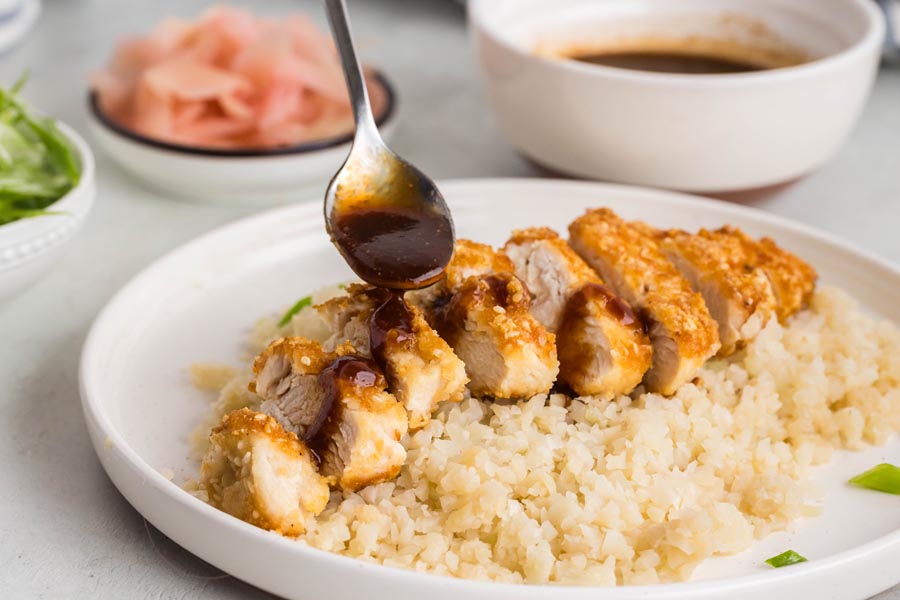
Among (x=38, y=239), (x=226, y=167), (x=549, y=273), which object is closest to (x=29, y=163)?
(x=38, y=239)

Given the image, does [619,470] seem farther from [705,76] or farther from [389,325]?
[705,76]

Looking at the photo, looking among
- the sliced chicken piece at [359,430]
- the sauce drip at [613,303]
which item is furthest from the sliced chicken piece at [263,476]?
the sauce drip at [613,303]

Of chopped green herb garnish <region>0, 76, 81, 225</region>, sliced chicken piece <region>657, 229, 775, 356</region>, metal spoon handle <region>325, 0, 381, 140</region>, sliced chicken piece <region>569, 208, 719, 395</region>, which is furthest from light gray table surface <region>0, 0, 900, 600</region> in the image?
metal spoon handle <region>325, 0, 381, 140</region>

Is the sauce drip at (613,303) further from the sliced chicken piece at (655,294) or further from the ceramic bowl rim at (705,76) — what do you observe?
the ceramic bowl rim at (705,76)

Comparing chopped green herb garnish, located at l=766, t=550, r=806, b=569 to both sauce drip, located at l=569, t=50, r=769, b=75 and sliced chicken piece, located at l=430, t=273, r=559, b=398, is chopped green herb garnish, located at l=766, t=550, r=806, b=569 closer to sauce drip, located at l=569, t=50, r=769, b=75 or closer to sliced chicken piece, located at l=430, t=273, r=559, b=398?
sliced chicken piece, located at l=430, t=273, r=559, b=398

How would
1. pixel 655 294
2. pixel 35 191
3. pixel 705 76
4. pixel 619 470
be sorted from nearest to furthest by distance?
pixel 619 470 < pixel 655 294 < pixel 35 191 < pixel 705 76

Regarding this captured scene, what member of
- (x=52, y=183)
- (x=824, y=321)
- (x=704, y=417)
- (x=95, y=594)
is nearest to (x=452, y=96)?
(x=52, y=183)
